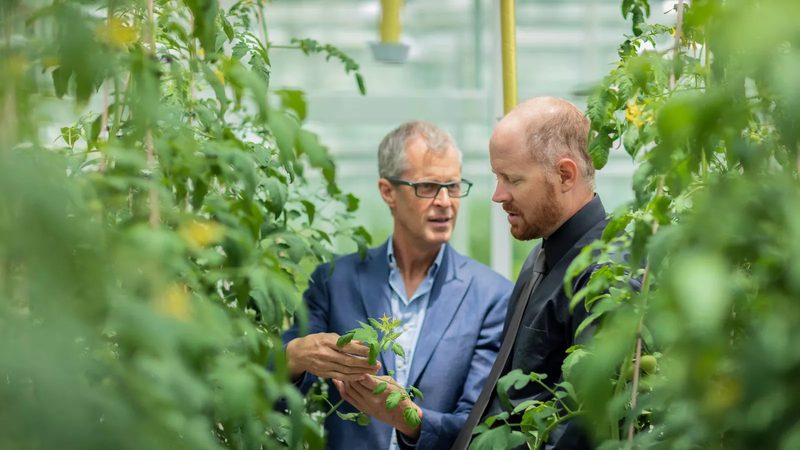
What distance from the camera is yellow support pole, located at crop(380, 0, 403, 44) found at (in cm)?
355

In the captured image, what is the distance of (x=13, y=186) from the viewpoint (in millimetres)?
812

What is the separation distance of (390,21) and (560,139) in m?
1.32

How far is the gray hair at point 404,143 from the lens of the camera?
2.96 metres

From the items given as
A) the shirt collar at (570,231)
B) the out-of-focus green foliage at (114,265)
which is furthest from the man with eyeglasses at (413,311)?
the out-of-focus green foliage at (114,265)

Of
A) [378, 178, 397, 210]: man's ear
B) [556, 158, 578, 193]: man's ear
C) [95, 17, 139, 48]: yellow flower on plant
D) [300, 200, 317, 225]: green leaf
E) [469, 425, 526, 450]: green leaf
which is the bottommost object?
[469, 425, 526, 450]: green leaf

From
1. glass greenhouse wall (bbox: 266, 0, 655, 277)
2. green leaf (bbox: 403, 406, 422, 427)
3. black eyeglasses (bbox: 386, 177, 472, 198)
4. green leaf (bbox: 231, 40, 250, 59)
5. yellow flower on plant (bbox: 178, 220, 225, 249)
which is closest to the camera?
yellow flower on plant (bbox: 178, 220, 225, 249)

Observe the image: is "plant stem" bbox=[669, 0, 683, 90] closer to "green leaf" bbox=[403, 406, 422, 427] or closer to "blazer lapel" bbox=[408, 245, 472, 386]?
"green leaf" bbox=[403, 406, 422, 427]

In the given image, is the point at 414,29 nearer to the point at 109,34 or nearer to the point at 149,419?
the point at 109,34

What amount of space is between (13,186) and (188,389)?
26 cm

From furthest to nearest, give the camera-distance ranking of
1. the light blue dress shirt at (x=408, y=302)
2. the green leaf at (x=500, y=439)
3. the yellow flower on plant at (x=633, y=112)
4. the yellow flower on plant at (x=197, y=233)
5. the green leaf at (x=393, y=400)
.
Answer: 1. the light blue dress shirt at (x=408, y=302)
2. the green leaf at (x=393, y=400)
3. the green leaf at (x=500, y=439)
4. the yellow flower on plant at (x=633, y=112)
5. the yellow flower on plant at (x=197, y=233)

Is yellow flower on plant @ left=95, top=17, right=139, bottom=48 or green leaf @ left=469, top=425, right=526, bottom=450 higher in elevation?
yellow flower on plant @ left=95, top=17, right=139, bottom=48

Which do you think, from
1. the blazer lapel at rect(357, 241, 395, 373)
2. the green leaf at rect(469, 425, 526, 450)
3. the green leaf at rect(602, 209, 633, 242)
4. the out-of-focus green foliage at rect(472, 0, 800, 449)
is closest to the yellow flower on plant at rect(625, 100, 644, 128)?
the green leaf at rect(602, 209, 633, 242)

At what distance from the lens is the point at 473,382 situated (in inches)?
104

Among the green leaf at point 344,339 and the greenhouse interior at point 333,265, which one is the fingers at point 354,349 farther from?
the green leaf at point 344,339
